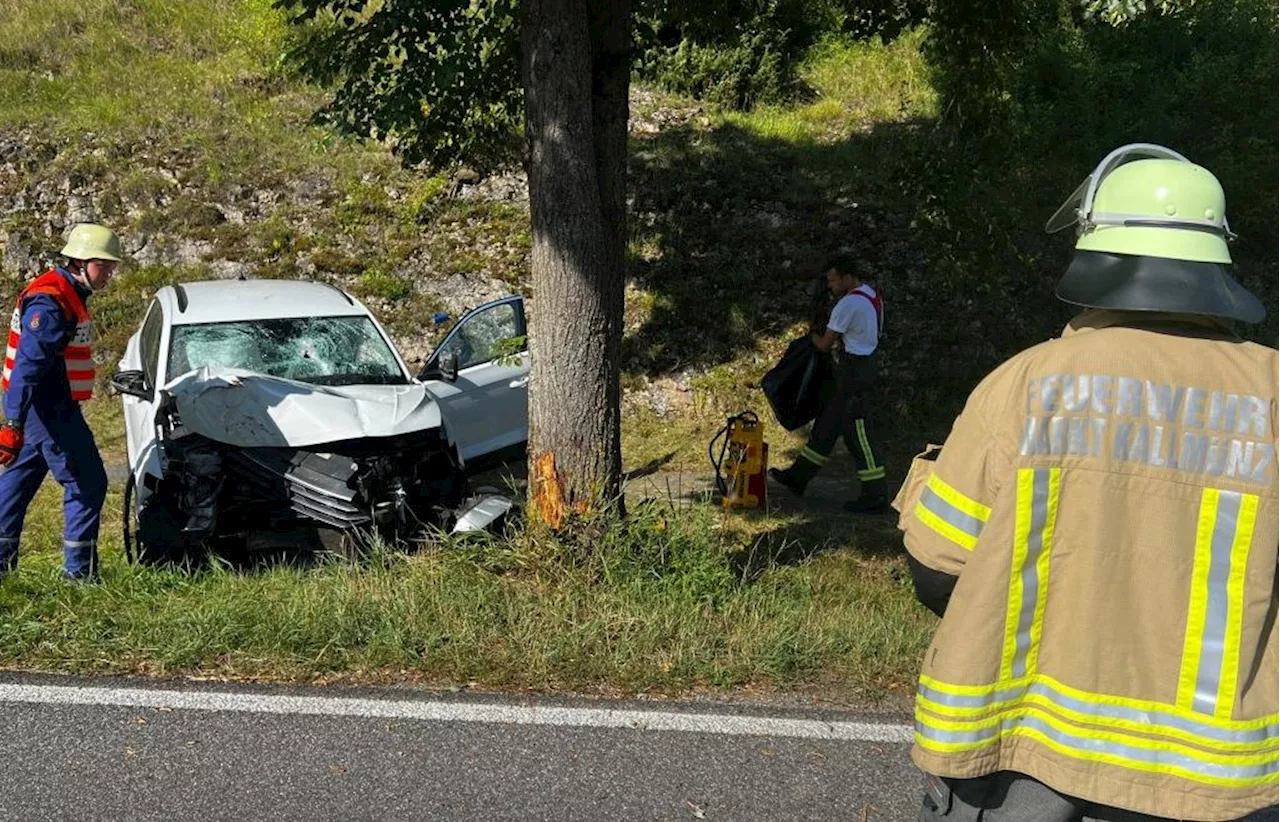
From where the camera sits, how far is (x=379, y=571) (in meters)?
5.20

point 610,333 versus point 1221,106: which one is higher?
point 1221,106

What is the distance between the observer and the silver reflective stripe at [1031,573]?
2043 mm

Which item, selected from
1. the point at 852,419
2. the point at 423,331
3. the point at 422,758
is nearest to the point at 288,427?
the point at 422,758

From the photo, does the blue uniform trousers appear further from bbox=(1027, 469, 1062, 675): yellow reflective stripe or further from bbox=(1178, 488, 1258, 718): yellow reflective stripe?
bbox=(1178, 488, 1258, 718): yellow reflective stripe

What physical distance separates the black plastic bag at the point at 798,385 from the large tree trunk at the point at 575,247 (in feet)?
8.88

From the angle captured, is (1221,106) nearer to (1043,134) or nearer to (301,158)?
(1043,134)

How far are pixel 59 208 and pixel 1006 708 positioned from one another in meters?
13.6

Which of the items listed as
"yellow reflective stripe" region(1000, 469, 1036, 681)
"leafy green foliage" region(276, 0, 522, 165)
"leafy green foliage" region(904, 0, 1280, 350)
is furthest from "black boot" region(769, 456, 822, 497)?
"yellow reflective stripe" region(1000, 469, 1036, 681)

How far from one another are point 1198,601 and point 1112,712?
254mm

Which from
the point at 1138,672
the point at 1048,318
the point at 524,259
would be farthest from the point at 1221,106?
the point at 1138,672

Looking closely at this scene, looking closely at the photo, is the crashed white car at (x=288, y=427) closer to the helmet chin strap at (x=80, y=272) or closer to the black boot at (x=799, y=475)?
the helmet chin strap at (x=80, y=272)

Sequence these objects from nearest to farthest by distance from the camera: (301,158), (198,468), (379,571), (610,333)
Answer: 1. (379,571)
2. (610,333)
3. (198,468)
4. (301,158)

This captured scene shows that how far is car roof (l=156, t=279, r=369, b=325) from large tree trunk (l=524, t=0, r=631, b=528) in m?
2.86

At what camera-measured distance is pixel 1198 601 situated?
2031 mm
